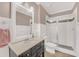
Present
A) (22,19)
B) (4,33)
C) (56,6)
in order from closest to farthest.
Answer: (4,33)
(22,19)
(56,6)

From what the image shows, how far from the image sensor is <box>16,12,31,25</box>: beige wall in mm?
1428

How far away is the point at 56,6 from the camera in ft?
5.47

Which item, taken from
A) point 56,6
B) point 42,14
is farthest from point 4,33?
point 56,6

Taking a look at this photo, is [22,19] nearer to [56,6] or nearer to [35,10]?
[35,10]

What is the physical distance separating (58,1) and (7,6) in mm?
882

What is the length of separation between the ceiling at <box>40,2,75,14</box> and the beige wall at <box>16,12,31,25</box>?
0.37m

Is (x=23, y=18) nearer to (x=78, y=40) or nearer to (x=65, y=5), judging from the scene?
(x=65, y=5)

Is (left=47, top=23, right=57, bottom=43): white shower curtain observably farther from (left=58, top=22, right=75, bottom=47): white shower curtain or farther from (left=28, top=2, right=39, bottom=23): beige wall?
(left=28, top=2, right=39, bottom=23): beige wall

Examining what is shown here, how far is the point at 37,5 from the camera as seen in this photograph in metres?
1.65

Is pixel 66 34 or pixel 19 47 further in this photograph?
pixel 66 34

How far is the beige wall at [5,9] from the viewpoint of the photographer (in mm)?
1056

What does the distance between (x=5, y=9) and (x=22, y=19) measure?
18.5 inches

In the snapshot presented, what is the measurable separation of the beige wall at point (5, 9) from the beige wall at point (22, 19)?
0.24 meters

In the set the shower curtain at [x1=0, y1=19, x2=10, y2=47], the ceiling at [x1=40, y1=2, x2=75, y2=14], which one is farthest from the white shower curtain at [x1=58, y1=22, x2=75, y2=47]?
the shower curtain at [x1=0, y1=19, x2=10, y2=47]
